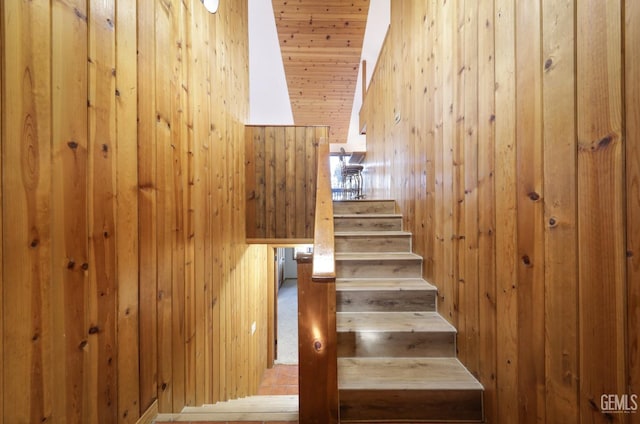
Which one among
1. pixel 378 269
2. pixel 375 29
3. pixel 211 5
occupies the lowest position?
pixel 378 269

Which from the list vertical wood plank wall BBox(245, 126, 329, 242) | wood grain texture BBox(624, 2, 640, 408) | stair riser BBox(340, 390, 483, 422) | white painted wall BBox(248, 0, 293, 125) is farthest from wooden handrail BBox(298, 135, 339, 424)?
white painted wall BBox(248, 0, 293, 125)

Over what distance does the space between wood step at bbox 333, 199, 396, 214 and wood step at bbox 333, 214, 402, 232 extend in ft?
1.00

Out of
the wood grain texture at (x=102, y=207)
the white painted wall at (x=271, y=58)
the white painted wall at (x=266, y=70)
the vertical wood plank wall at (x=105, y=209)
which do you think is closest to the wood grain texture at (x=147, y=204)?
the vertical wood plank wall at (x=105, y=209)

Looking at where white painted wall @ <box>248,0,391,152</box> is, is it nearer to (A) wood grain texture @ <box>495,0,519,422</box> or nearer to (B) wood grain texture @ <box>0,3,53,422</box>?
(A) wood grain texture @ <box>495,0,519,422</box>

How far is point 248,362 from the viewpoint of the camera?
3535 millimetres

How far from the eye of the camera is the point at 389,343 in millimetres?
1699

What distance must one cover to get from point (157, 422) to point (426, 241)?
84.3 inches

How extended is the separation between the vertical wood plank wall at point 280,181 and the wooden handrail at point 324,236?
1186mm

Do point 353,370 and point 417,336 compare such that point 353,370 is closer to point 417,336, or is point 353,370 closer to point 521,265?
point 417,336

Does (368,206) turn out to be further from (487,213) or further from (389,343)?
(487,213)

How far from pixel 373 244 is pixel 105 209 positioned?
79.9 inches

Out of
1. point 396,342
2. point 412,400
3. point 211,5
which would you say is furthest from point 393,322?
point 211,5

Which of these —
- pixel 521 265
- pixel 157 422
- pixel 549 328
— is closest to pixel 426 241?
pixel 521 265

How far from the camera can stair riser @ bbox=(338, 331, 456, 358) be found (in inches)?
66.8
